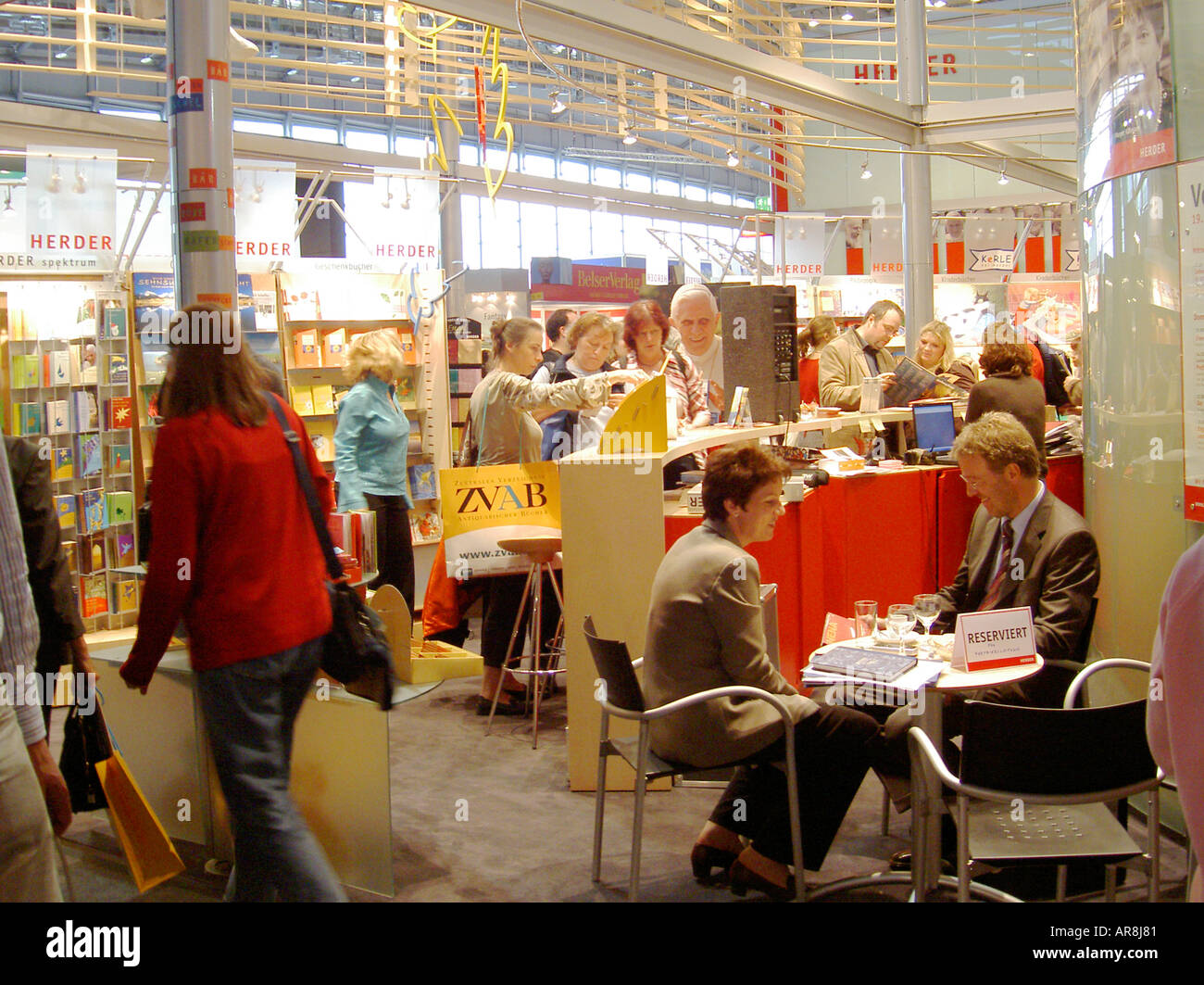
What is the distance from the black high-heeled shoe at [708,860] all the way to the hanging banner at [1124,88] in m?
2.74

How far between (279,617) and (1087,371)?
3305 mm

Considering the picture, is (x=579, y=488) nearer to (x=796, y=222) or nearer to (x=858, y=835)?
(x=858, y=835)

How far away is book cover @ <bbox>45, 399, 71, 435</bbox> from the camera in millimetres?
7125

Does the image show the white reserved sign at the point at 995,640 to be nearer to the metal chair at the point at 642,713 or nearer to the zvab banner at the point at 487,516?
the metal chair at the point at 642,713

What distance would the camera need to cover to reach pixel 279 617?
2.65 metres

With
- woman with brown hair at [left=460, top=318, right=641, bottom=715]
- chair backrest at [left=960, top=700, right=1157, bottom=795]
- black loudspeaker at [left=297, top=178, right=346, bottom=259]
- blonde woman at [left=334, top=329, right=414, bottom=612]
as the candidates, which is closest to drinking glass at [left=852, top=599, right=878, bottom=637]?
chair backrest at [left=960, top=700, right=1157, bottom=795]

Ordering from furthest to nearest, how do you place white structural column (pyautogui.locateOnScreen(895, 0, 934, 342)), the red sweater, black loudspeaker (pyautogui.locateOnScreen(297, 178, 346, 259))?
black loudspeaker (pyautogui.locateOnScreen(297, 178, 346, 259)), white structural column (pyautogui.locateOnScreen(895, 0, 934, 342)), the red sweater

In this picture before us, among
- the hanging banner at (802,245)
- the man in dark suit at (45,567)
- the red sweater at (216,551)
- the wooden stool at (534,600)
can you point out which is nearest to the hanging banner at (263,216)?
the wooden stool at (534,600)

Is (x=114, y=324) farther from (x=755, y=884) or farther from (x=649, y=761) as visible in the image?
(x=755, y=884)

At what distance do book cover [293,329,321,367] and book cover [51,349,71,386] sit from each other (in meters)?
1.42

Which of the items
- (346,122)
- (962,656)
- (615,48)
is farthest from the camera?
(346,122)

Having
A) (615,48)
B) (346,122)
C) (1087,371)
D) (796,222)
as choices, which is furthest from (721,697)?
(346,122)

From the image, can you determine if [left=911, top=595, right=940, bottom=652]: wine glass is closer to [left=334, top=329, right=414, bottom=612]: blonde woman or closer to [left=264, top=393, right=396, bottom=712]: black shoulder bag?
[left=264, top=393, right=396, bottom=712]: black shoulder bag
